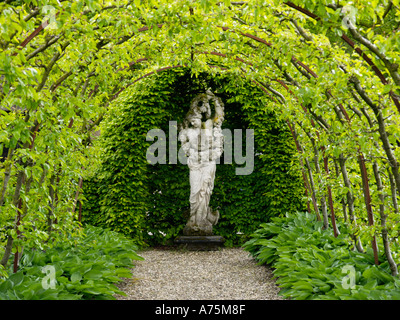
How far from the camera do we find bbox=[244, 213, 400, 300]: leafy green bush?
3760mm

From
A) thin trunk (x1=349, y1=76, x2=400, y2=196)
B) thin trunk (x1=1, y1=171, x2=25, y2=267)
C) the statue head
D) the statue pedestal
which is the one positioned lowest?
the statue pedestal

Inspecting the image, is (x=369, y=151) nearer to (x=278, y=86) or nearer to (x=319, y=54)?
(x=319, y=54)

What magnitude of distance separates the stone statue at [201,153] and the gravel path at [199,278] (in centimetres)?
64

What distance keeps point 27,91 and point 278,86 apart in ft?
17.2

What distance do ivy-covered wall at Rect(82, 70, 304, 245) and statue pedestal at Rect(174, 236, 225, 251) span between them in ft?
1.85

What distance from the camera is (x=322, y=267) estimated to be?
177 inches

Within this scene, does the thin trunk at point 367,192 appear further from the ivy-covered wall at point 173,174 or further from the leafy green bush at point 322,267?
the ivy-covered wall at point 173,174

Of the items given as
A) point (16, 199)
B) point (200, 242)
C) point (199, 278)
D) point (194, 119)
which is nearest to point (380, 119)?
point (16, 199)

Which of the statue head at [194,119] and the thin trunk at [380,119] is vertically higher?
the statue head at [194,119]

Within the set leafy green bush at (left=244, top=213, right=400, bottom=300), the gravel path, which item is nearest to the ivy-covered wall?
the gravel path

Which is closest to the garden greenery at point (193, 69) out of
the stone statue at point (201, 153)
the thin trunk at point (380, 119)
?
the thin trunk at point (380, 119)

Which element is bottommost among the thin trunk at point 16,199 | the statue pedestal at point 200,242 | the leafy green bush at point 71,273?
the statue pedestal at point 200,242

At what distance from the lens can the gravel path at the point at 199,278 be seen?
5.17m

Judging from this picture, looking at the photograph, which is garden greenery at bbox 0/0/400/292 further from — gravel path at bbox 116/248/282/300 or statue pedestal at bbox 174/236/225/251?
statue pedestal at bbox 174/236/225/251
